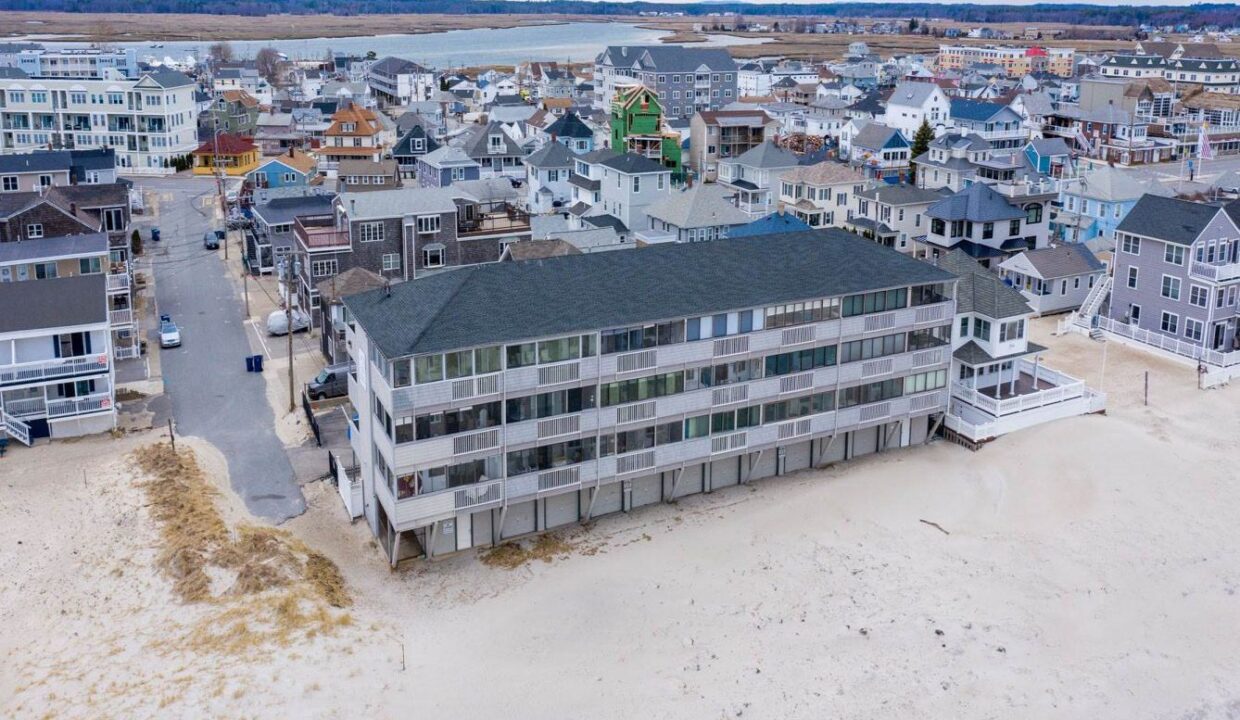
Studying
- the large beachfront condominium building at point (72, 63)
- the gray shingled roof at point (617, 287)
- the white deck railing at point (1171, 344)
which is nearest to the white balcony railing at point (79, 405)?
the gray shingled roof at point (617, 287)

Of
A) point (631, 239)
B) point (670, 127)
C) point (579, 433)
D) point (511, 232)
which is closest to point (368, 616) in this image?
point (579, 433)

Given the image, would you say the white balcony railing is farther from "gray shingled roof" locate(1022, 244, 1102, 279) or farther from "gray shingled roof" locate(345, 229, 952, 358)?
"gray shingled roof" locate(1022, 244, 1102, 279)

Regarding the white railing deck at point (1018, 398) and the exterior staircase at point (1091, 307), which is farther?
the exterior staircase at point (1091, 307)

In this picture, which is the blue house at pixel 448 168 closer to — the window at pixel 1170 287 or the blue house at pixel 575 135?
the blue house at pixel 575 135

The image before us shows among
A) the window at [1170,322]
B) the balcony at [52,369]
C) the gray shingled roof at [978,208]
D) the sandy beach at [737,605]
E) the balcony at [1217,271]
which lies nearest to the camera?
the sandy beach at [737,605]

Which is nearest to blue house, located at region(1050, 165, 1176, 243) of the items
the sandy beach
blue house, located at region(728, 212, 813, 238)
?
blue house, located at region(728, 212, 813, 238)

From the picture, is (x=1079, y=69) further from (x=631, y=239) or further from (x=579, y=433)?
(x=579, y=433)
